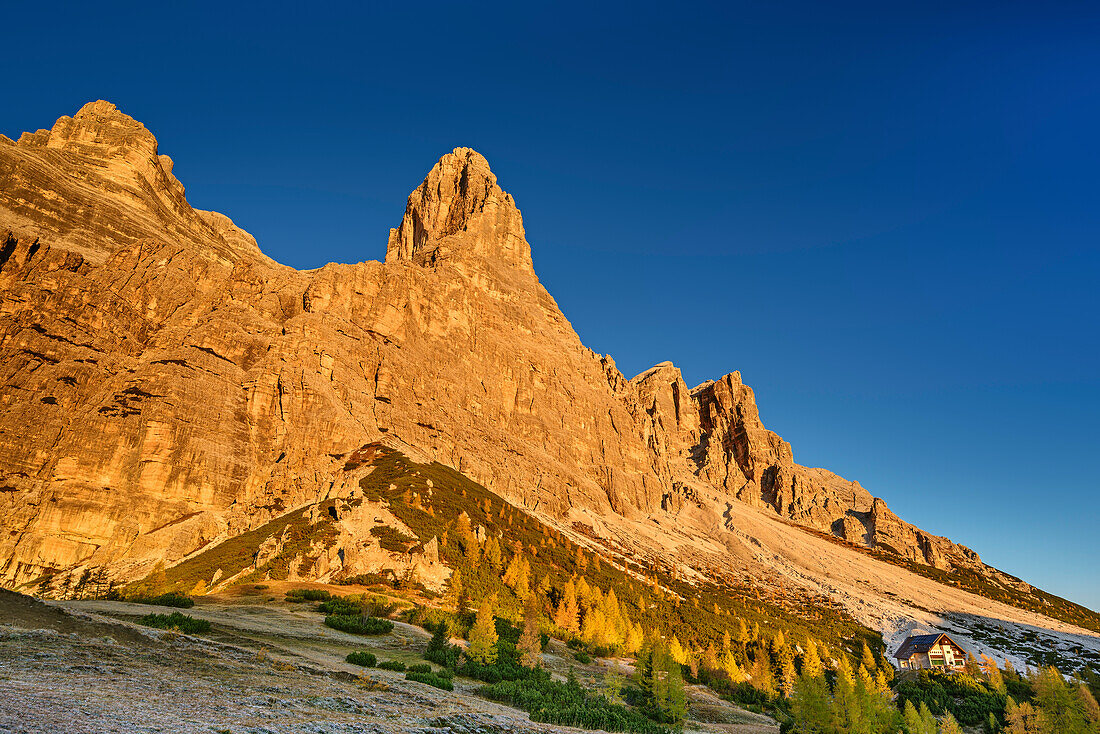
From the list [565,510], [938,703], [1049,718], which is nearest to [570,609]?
[938,703]

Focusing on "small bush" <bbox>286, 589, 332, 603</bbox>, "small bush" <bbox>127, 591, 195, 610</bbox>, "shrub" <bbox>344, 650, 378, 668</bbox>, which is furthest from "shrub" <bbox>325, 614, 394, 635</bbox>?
"shrub" <bbox>344, 650, 378, 668</bbox>

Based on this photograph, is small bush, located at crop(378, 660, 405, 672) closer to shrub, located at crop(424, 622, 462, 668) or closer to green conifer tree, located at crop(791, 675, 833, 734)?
shrub, located at crop(424, 622, 462, 668)

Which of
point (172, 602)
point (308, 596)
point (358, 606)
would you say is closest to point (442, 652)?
point (358, 606)

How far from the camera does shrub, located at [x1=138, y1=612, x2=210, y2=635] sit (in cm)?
2433

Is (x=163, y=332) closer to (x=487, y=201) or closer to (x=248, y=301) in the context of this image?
(x=248, y=301)

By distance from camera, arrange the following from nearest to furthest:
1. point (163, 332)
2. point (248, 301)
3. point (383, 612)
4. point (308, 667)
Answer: point (308, 667), point (383, 612), point (163, 332), point (248, 301)

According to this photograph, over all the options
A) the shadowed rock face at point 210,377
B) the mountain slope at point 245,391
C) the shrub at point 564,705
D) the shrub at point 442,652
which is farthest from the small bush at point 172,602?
the shadowed rock face at point 210,377

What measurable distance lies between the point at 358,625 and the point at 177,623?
14416 millimetres

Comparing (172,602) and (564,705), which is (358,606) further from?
(564,705)

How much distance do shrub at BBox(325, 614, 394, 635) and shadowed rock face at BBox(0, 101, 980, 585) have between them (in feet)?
134

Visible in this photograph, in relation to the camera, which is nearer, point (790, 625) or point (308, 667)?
point (308, 667)

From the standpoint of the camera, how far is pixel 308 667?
20188 mm

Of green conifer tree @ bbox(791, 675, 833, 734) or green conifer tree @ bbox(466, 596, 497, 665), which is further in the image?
green conifer tree @ bbox(791, 675, 833, 734)

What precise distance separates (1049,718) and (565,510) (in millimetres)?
93864
